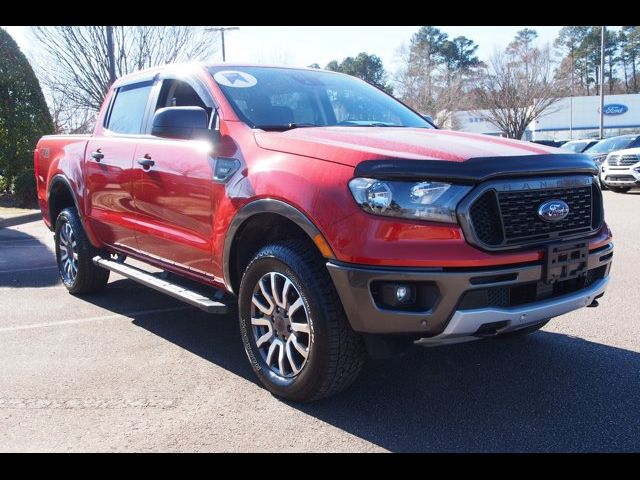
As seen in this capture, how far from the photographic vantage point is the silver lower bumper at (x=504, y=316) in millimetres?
2809

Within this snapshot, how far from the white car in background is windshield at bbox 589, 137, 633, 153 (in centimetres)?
283

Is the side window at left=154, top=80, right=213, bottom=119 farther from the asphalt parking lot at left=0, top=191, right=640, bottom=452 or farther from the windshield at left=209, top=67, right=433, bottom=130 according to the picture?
the asphalt parking lot at left=0, top=191, right=640, bottom=452

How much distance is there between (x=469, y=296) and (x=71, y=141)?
4348 millimetres

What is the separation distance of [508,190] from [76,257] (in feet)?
14.0

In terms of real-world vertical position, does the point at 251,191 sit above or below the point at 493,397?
above

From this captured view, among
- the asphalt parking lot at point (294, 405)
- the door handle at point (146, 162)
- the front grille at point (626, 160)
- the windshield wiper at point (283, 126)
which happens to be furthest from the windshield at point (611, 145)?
the door handle at point (146, 162)

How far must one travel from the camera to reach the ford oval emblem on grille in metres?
3.05

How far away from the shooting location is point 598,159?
1873 centimetres

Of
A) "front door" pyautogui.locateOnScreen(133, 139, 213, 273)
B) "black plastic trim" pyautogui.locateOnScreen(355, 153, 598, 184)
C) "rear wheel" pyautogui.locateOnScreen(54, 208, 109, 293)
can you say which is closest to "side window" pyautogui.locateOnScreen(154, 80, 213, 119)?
"front door" pyautogui.locateOnScreen(133, 139, 213, 273)

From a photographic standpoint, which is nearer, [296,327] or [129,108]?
A: [296,327]

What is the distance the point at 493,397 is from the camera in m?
3.44

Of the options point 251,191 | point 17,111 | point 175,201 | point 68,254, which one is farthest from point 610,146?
point 251,191

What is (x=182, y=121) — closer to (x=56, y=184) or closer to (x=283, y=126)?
(x=283, y=126)

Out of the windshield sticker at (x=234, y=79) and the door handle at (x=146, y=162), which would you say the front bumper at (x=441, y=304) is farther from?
the door handle at (x=146, y=162)
